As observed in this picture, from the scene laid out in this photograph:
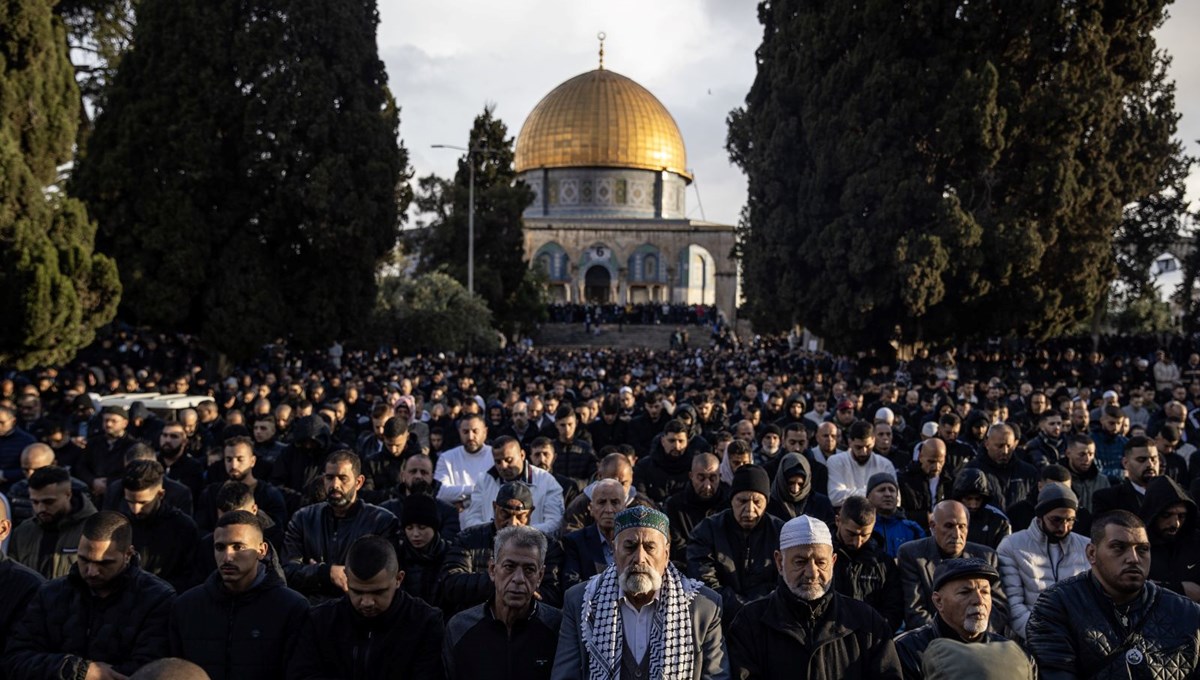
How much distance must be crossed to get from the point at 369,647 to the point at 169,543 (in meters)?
1.93

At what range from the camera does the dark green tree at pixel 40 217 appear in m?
13.5

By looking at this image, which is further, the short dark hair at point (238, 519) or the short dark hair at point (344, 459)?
the short dark hair at point (344, 459)

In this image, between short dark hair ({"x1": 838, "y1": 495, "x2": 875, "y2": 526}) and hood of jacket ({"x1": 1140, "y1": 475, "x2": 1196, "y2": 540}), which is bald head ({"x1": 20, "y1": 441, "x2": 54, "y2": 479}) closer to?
short dark hair ({"x1": 838, "y1": 495, "x2": 875, "y2": 526})

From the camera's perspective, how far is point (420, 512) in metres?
4.89

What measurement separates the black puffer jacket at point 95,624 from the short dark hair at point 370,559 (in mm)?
931

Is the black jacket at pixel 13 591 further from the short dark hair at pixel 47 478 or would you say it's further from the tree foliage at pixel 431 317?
the tree foliage at pixel 431 317

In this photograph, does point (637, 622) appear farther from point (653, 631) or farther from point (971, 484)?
point (971, 484)

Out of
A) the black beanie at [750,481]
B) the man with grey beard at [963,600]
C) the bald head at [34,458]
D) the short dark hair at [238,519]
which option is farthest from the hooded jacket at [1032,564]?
the bald head at [34,458]

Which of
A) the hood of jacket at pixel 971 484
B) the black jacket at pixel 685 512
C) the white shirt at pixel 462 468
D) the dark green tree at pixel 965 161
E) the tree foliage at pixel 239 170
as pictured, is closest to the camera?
the hood of jacket at pixel 971 484

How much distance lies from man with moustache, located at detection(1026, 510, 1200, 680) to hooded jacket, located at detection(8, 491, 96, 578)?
15.1 ft

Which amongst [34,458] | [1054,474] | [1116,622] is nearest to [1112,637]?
[1116,622]

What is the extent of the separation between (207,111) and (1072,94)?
661 inches

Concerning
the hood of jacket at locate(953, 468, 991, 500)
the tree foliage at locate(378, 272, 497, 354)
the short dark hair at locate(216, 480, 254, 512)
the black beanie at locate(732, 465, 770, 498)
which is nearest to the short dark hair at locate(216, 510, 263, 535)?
the short dark hair at locate(216, 480, 254, 512)

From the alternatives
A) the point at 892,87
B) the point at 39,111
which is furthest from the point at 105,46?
the point at 892,87
